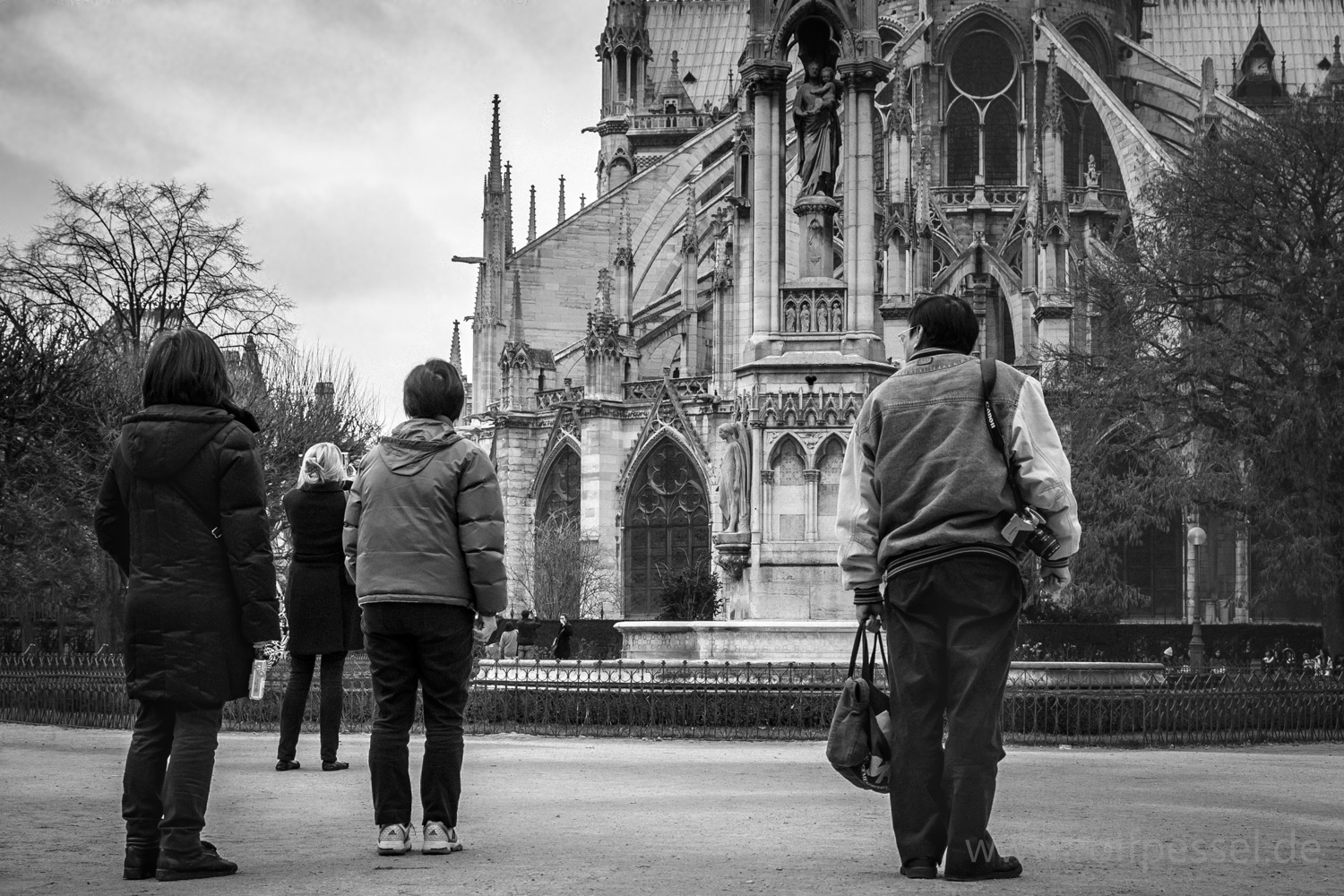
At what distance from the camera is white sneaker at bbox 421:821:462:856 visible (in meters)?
6.61

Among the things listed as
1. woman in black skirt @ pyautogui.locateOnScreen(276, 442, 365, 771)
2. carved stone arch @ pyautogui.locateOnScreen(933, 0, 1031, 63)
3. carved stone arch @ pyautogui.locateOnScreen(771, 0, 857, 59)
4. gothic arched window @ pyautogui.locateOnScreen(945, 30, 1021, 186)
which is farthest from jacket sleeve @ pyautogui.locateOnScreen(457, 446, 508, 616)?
carved stone arch @ pyautogui.locateOnScreen(933, 0, 1031, 63)

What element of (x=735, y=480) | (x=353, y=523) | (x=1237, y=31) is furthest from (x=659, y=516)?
(x=353, y=523)

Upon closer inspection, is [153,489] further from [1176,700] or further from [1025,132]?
[1025,132]

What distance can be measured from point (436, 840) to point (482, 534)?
3.43 feet

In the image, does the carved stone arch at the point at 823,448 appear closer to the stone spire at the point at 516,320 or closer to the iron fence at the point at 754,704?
the iron fence at the point at 754,704

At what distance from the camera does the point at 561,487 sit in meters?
54.9

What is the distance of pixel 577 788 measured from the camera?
32.1 ft

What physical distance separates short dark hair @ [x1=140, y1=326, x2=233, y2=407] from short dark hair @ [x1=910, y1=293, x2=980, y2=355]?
2.33 m

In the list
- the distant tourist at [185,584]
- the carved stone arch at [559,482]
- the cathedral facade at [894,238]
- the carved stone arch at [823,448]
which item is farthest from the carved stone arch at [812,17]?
the carved stone arch at [559,482]

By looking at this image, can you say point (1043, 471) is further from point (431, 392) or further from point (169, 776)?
point (169, 776)

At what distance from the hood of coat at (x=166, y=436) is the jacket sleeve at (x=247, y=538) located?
8 centimetres

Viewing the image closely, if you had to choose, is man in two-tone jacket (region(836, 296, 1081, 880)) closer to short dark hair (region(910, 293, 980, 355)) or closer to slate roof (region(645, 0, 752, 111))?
short dark hair (region(910, 293, 980, 355))

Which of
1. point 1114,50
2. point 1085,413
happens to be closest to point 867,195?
point 1085,413

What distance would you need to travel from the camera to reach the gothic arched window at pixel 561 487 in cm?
5447
